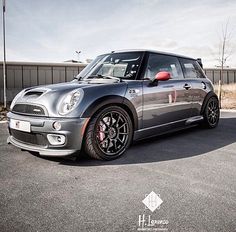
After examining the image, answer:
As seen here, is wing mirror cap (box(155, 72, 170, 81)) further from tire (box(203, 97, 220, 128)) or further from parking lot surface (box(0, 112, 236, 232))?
tire (box(203, 97, 220, 128))

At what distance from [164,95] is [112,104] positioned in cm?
100

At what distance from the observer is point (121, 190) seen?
215 cm

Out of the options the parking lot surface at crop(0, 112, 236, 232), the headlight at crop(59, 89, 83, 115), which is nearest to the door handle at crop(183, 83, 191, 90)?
the parking lot surface at crop(0, 112, 236, 232)

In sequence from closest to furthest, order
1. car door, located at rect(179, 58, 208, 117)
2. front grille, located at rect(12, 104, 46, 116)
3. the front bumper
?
the front bumper → front grille, located at rect(12, 104, 46, 116) → car door, located at rect(179, 58, 208, 117)

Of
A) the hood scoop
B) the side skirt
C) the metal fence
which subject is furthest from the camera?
the metal fence

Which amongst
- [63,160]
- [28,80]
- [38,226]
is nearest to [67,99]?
[63,160]

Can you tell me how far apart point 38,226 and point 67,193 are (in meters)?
0.50

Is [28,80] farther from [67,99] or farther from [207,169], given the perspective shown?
[207,169]

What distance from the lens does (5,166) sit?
2748 millimetres

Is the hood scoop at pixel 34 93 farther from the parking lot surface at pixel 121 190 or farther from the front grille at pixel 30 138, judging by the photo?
the parking lot surface at pixel 121 190
